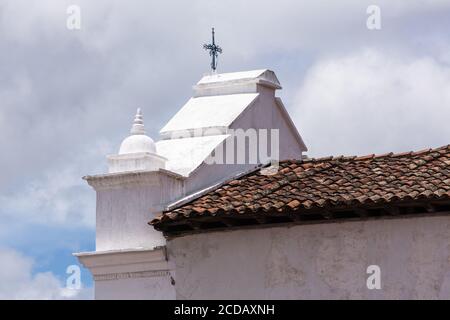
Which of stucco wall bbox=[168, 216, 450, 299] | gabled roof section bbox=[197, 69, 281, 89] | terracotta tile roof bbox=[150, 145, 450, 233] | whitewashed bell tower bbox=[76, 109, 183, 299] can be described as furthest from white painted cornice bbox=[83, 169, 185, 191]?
gabled roof section bbox=[197, 69, 281, 89]

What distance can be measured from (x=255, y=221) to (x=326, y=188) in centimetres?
100

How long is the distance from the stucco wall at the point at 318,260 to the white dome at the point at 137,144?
4.64 ft

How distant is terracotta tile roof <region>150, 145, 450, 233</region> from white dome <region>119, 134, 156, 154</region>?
38.8 inches

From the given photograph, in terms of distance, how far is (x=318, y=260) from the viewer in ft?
61.7

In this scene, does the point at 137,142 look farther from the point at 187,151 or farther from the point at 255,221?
the point at 255,221

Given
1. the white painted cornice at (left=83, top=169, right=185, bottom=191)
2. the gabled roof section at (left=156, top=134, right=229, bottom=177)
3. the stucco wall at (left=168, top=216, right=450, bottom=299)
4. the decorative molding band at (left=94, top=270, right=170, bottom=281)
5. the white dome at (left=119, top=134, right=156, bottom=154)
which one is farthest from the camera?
the gabled roof section at (left=156, top=134, right=229, bottom=177)

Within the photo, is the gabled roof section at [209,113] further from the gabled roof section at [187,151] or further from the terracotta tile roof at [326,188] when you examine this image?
the terracotta tile roof at [326,188]

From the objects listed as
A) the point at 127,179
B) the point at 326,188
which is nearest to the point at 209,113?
the point at 127,179

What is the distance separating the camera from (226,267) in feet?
63.4

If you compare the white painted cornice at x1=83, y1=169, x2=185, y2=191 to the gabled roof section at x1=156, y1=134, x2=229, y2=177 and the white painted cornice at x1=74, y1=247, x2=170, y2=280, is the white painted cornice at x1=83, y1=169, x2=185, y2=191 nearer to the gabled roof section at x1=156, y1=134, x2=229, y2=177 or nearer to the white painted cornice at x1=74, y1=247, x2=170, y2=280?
the gabled roof section at x1=156, y1=134, x2=229, y2=177

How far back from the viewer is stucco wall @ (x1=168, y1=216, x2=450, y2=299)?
1833 centimetres

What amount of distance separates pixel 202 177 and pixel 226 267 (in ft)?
5.34
